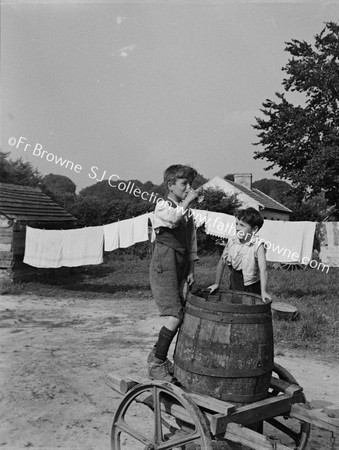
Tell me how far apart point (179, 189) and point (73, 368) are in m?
2.81

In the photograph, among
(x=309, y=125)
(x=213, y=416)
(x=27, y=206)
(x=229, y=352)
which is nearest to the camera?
(x=213, y=416)

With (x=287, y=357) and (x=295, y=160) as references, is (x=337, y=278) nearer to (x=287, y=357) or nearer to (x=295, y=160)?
(x=287, y=357)

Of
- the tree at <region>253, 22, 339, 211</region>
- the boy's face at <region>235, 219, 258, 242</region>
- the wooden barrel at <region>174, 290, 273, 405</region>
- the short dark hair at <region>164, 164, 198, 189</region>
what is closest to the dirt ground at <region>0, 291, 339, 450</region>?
the wooden barrel at <region>174, 290, 273, 405</region>

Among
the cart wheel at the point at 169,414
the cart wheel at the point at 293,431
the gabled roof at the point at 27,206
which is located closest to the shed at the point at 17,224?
the gabled roof at the point at 27,206

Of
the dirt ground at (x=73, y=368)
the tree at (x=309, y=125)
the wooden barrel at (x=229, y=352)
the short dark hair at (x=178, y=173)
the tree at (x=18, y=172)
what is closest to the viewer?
the wooden barrel at (x=229, y=352)

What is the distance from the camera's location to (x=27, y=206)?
12.5 metres

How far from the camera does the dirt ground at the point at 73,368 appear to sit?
350 cm

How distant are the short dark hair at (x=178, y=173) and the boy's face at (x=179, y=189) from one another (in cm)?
2

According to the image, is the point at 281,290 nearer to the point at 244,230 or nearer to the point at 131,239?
the point at 131,239

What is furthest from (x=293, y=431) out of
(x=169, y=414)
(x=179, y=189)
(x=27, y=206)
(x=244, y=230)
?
(x=27, y=206)

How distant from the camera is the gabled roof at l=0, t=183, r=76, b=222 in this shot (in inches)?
453

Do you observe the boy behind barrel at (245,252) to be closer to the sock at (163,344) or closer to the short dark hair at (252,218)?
the short dark hair at (252,218)

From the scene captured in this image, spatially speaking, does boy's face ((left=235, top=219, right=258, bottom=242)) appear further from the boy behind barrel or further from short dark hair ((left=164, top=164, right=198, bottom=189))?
short dark hair ((left=164, top=164, right=198, bottom=189))

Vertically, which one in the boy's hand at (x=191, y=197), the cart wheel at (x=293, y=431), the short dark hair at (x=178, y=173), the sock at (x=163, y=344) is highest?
the short dark hair at (x=178, y=173)
